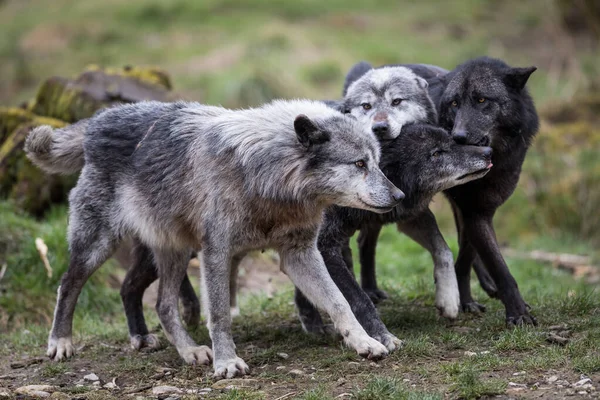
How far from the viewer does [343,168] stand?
17.8 feet

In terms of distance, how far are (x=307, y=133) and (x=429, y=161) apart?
1193 millimetres

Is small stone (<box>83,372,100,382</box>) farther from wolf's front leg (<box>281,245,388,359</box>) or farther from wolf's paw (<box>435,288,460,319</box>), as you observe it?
wolf's paw (<box>435,288,460,319</box>)

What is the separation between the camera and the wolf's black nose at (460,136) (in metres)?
6.08

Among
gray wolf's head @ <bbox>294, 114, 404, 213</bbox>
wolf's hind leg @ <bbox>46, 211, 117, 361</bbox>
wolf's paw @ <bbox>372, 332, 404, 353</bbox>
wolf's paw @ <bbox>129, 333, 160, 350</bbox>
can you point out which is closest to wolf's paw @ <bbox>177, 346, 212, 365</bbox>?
wolf's paw @ <bbox>129, 333, 160, 350</bbox>

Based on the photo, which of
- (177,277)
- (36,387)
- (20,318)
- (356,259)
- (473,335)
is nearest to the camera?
(36,387)

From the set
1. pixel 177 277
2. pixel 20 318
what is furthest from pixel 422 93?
pixel 20 318

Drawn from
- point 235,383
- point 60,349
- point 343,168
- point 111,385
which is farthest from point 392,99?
point 60,349

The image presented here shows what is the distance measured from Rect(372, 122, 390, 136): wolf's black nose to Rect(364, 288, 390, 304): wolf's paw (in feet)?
6.13

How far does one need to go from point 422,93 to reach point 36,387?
3.79 meters

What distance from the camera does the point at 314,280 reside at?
18.6ft

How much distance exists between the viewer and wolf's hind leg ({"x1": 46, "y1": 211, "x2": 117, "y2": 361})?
20.8 ft

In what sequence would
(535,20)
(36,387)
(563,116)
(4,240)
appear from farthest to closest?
(535,20)
(563,116)
(4,240)
(36,387)

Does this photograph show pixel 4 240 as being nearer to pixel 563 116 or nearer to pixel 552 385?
pixel 552 385

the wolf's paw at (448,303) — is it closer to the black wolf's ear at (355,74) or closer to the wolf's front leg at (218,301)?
the wolf's front leg at (218,301)
